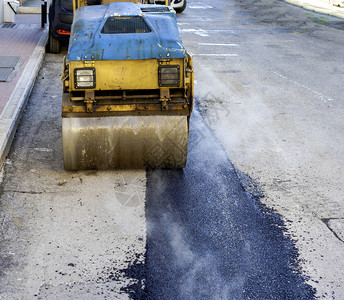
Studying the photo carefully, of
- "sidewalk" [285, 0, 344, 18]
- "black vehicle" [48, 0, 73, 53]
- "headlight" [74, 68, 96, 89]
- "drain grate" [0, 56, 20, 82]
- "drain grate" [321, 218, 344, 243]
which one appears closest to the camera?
"drain grate" [321, 218, 344, 243]

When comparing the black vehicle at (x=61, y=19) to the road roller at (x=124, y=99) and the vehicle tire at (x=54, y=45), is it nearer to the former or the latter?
the vehicle tire at (x=54, y=45)

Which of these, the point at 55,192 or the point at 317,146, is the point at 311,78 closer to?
the point at 317,146

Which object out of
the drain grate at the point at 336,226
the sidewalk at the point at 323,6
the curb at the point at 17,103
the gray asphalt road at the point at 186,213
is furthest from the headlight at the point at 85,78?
the sidewalk at the point at 323,6

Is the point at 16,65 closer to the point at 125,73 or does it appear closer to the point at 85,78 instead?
the point at 85,78

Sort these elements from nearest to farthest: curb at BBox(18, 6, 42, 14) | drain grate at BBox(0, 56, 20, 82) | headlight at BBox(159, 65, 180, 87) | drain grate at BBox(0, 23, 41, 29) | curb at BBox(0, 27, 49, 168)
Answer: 1. headlight at BBox(159, 65, 180, 87)
2. curb at BBox(0, 27, 49, 168)
3. drain grate at BBox(0, 56, 20, 82)
4. drain grate at BBox(0, 23, 41, 29)
5. curb at BBox(18, 6, 42, 14)

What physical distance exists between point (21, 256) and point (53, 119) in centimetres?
437

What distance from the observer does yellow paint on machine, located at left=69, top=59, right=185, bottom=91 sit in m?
6.65

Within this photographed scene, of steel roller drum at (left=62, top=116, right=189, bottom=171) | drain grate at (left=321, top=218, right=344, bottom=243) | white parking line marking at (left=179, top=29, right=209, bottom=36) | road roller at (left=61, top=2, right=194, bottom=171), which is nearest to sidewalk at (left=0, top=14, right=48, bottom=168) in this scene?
steel roller drum at (left=62, top=116, right=189, bottom=171)

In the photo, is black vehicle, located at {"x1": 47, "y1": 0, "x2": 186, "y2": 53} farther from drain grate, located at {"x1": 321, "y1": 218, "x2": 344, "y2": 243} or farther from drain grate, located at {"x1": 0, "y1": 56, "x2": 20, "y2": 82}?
drain grate, located at {"x1": 321, "y1": 218, "x2": 344, "y2": 243}

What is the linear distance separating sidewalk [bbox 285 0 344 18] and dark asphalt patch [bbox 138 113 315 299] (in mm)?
20078

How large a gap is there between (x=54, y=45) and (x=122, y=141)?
8671 mm

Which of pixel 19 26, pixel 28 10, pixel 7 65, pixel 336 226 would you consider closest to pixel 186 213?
pixel 336 226

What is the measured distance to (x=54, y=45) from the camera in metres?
14.6

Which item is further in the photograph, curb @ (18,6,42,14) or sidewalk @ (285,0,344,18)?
sidewalk @ (285,0,344,18)
